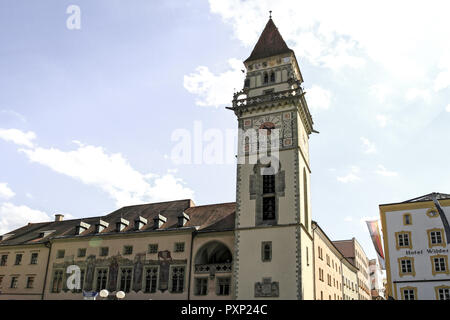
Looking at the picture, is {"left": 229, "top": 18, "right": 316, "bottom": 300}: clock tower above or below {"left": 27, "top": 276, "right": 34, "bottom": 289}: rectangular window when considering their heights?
above

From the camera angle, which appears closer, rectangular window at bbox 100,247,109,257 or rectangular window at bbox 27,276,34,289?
rectangular window at bbox 100,247,109,257

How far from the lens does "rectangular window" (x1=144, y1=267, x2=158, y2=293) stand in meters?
37.2

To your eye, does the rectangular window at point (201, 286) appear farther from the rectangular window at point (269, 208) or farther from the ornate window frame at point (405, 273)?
the ornate window frame at point (405, 273)

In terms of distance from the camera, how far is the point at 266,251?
32.9m

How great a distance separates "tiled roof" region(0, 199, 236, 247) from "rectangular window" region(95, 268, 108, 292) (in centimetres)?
399

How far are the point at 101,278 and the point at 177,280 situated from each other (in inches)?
348

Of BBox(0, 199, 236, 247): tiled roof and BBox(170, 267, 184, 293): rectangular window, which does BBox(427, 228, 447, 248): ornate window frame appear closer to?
BBox(0, 199, 236, 247): tiled roof

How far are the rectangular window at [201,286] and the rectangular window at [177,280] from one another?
4.73 ft

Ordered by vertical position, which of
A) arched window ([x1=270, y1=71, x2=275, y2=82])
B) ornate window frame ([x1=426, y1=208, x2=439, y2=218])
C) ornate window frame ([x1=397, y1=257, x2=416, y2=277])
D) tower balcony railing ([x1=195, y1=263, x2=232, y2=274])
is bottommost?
tower balcony railing ([x1=195, y1=263, x2=232, y2=274])

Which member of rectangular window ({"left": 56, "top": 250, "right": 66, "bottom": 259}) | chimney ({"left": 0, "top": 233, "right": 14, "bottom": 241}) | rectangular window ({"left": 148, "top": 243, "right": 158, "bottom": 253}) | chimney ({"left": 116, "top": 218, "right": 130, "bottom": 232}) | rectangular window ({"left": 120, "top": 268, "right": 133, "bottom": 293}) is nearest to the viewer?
rectangular window ({"left": 120, "top": 268, "right": 133, "bottom": 293})

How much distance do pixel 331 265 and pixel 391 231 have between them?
418 inches

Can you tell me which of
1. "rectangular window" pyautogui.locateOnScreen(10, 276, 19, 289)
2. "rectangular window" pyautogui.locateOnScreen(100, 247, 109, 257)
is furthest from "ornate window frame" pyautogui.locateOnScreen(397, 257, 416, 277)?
"rectangular window" pyautogui.locateOnScreen(10, 276, 19, 289)
